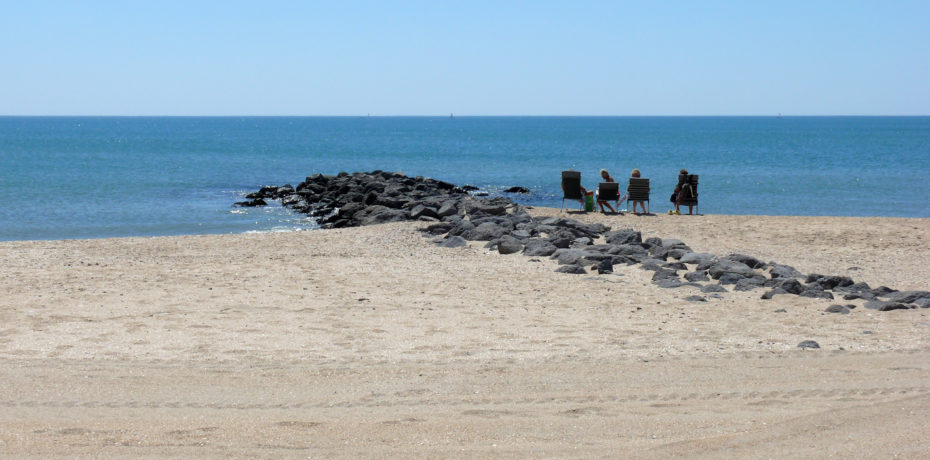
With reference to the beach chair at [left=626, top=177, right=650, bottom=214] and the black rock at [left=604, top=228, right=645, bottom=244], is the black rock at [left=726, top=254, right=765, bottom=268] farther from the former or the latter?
the beach chair at [left=626, top=177, right=650, bottom=214]

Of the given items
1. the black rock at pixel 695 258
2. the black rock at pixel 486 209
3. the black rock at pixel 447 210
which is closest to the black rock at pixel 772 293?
the black rock at pixel 695 258

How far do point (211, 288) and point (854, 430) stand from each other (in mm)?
8472

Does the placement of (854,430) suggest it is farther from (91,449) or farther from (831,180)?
(831,180)

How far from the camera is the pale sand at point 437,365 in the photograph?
5949 mm

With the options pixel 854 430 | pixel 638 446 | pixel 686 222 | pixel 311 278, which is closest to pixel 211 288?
pixel 311 278

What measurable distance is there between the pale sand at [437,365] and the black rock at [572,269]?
238 millimetres

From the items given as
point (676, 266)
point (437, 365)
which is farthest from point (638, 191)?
point (437, 365)

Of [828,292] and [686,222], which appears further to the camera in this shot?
[686,222]

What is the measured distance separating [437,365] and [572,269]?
564 cm

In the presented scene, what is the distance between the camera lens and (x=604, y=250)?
14.6 meters

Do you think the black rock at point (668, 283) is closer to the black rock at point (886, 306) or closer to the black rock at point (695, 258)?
the black rock at point (695, 258)

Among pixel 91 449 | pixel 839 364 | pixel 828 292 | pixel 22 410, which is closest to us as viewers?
pixel 91 449

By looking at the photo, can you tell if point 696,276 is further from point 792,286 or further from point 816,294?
point 816,294

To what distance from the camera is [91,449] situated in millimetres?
5684
